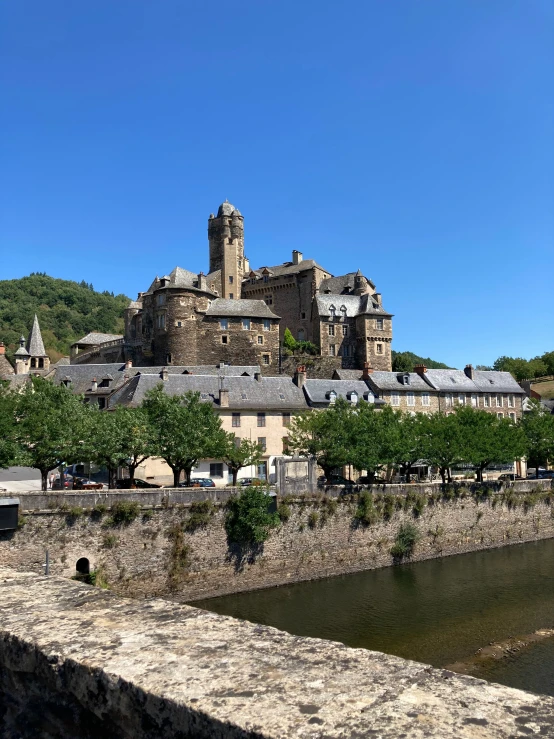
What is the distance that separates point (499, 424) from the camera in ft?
144

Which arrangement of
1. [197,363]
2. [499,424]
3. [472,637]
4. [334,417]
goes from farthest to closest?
[197,363], [499,424], [334,417], [472,637]

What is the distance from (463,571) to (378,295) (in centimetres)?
4543

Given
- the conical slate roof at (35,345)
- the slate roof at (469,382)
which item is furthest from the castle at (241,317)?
the slate roof at (469,382)

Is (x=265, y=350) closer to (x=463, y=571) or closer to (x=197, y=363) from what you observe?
(x=197, y=363)

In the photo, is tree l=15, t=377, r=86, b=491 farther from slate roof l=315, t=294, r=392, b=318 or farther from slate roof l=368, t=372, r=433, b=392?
slate roof l=315, t=294, r=392, b=318

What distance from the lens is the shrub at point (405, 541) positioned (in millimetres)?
31453

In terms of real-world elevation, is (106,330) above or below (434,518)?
above

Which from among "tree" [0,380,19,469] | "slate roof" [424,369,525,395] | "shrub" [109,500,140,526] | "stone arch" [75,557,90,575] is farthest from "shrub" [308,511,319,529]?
"slate roof" [424,369,525,395]

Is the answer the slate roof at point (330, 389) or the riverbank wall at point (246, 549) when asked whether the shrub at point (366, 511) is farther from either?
the slate roof at point (330, 389)

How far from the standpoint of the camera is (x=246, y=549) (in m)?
26.3

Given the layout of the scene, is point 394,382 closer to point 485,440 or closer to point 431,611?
point 485,440

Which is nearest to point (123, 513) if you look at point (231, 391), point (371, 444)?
point (371, 444)

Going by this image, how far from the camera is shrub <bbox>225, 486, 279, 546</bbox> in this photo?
2591 centimetres

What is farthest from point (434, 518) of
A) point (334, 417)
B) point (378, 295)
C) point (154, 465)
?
point (378, 295)
